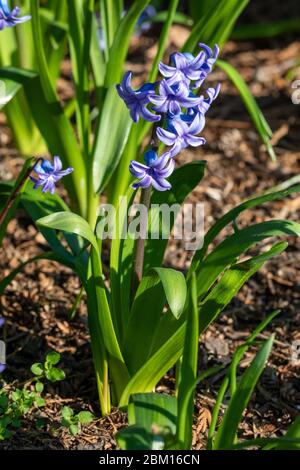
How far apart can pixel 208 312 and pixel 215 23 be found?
3.77 ft

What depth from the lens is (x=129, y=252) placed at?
258 cm

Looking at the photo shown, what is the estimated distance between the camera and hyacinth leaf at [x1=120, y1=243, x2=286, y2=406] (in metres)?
2.29

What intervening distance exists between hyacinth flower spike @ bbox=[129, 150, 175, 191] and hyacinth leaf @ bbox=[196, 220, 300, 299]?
0.30m

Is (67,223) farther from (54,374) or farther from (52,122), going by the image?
(52,122)

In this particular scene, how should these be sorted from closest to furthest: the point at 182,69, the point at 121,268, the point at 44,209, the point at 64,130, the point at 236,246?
1. the point at 182,69
2. the point at 236,246
3. the point at 121,268
4. the point at 44,209
5. the point at 64,130

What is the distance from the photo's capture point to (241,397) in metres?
2.13

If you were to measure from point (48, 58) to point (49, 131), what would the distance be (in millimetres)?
612

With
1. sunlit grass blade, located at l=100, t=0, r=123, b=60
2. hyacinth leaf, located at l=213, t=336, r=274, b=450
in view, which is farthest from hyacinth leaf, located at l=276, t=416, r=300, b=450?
sunlit grass blade, located at l=100, t=0, r=123, b=60

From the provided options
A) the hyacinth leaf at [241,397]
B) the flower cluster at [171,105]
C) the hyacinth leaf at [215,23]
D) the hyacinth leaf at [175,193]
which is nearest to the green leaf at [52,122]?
the hyacinth leaf at [215,23]

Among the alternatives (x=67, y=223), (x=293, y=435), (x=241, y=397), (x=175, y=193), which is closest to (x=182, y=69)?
(x=67, y=223)

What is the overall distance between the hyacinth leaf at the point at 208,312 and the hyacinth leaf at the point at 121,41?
1048 millimetres
